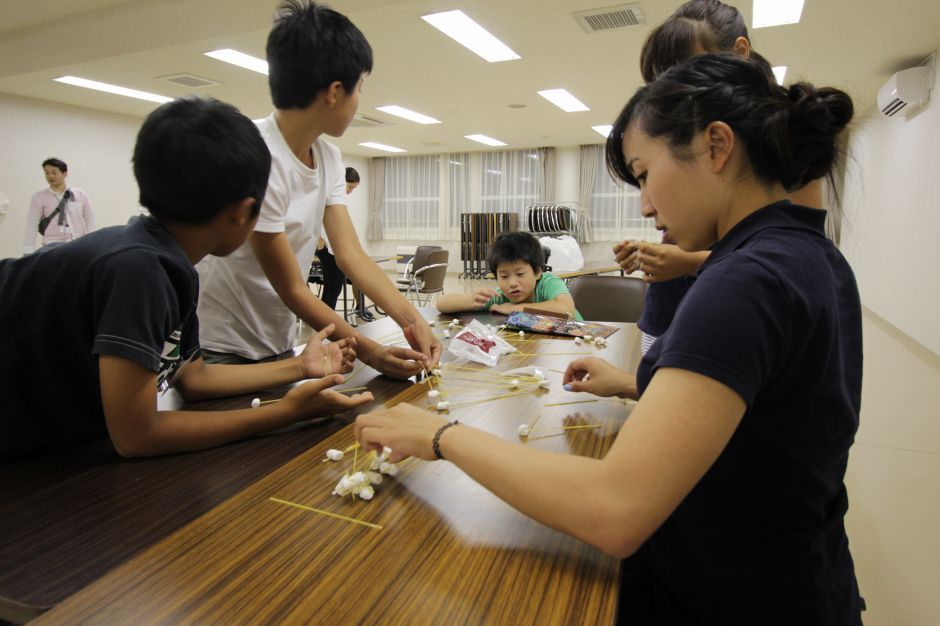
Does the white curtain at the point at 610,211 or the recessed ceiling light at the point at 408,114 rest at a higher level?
the recessed ceiling light at the point at 408,114

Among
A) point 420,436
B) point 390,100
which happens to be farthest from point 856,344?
point 390,100

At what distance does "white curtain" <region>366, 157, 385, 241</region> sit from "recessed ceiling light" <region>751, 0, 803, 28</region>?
1075cm

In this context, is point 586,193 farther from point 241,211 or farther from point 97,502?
point 97,502

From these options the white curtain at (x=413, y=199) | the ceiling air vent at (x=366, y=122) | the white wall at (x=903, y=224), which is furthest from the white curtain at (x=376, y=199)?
the white wall at (x=903, y=224)

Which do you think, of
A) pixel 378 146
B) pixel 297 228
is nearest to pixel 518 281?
pixel 297 228

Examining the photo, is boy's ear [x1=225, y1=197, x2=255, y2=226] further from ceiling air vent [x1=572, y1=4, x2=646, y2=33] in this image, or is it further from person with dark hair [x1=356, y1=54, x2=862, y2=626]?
ceiling air vent [x1=572, y1=4, x2=646, y2=33]

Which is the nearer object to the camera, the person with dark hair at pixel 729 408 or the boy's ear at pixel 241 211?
the person with dark hair at pixel 729 408

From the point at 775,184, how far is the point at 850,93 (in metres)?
0.24

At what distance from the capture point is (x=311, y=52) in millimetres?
1446

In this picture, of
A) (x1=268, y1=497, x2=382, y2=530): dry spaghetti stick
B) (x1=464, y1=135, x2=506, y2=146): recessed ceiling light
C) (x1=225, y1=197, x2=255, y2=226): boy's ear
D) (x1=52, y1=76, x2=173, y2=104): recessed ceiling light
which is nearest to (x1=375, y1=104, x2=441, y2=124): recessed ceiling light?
(x1=464, y1=135, x2=506, y2=146): recessed ceiling light

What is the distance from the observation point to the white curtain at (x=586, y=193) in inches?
480

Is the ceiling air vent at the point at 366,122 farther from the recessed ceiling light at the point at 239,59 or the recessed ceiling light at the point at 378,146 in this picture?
the recessed ceiling light at the point at 239,59

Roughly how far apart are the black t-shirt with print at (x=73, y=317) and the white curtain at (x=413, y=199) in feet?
42.5

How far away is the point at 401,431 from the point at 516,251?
6.64 ft
